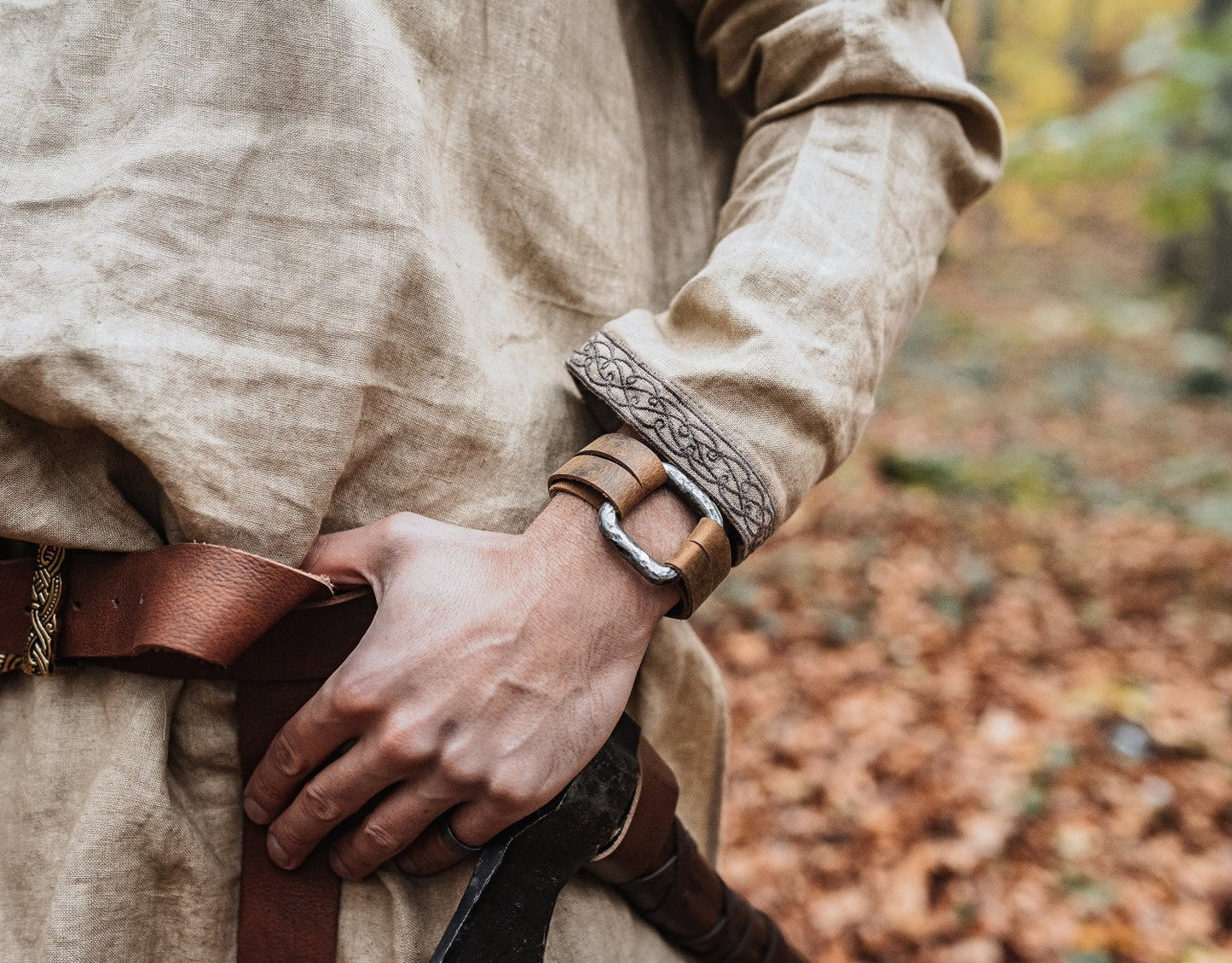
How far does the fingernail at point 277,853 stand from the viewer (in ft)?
3.04

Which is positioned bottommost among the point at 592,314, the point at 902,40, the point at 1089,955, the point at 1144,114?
the point at 1089,955

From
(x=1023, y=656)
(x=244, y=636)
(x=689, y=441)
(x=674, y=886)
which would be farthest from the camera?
(x=1023, y=656)

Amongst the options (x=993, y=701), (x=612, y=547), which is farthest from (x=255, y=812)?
(x=993, y=701)

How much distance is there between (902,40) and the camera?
3.52 feet

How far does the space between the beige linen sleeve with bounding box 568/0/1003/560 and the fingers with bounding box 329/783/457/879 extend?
0.41 meters

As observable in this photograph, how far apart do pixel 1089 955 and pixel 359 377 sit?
2.76 meters

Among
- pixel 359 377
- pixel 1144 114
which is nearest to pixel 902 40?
pixel 359 377

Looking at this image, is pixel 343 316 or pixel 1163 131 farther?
pixel 1163 131

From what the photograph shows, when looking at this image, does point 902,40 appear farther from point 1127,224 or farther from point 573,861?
point 1127,224

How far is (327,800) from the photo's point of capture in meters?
0.88

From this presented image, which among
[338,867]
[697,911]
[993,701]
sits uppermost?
[338,867]

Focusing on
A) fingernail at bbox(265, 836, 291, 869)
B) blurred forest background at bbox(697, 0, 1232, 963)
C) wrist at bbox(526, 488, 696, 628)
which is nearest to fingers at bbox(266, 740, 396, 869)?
fingernail at bbox(265, 836, 291, 869)

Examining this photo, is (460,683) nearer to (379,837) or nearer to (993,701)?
(379,837)

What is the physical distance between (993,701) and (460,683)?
3.37m
